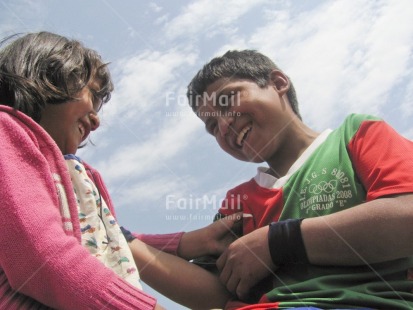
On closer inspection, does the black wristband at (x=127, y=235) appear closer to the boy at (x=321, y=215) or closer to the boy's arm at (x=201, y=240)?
the boy's arm at (x=201, y=240)

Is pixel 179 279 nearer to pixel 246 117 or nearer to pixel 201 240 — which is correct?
pixel 201 240

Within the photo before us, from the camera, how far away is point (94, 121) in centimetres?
Answer: 114

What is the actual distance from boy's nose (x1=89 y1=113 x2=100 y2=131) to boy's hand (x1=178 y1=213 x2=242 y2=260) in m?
0.47

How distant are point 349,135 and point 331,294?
0.45 m

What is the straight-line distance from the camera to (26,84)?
3.29 feet

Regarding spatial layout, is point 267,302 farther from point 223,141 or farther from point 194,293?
point 223,141

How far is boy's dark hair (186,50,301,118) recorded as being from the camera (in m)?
1.66

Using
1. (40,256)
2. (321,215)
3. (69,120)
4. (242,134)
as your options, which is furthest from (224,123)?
(40,256)

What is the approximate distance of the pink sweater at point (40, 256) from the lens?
74 centimetres

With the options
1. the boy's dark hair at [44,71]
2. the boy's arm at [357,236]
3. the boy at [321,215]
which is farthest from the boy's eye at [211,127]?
the boy's arm at [357,236]

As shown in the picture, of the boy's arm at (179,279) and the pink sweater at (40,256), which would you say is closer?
the pink sweater at (40,256)

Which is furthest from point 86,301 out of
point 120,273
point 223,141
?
point 223,141

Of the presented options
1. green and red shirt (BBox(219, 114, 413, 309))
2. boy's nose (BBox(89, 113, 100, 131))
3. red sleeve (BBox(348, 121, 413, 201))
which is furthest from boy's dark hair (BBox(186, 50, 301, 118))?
boy's nose (BBox(89, 113, 100, 131))

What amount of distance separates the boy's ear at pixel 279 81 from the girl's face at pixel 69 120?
0.79 metres
